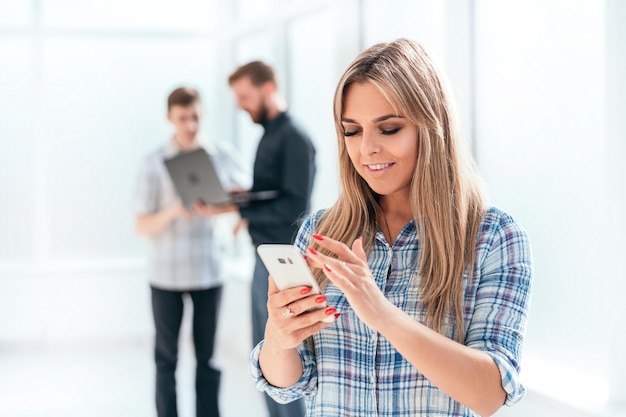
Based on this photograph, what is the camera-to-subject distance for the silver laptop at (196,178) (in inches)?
145

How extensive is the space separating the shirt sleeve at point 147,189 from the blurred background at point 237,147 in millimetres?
886

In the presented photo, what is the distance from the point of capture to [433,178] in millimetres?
1594

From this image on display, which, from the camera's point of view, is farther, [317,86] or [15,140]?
[15,140]

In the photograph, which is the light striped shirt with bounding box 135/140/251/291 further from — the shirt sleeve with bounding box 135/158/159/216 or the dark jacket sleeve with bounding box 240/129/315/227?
the dark jacket sleeve with bounding box 240/129/315/227

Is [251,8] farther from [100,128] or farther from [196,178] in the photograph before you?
[196,178]

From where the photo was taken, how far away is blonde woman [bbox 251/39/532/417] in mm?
1469

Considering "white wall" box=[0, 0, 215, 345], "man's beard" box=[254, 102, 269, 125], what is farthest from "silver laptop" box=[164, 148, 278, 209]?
"white wall" box=[0, 0, 215, 345]

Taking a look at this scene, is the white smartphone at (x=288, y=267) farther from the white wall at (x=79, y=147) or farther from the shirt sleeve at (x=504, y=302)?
the white wall at (x=79, y=147)

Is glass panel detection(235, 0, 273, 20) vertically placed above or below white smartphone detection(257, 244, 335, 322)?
above

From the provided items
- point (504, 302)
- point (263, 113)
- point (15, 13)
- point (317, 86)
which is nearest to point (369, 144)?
point (504, 302)

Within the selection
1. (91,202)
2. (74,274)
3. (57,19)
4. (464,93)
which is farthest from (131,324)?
(464,93)

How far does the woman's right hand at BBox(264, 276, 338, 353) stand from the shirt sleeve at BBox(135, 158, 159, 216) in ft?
8.12

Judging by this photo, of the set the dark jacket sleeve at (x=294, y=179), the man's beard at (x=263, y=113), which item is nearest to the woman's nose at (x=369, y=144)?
the dark jacket sleeve at (x=294, y=179)

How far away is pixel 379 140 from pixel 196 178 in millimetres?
2208
